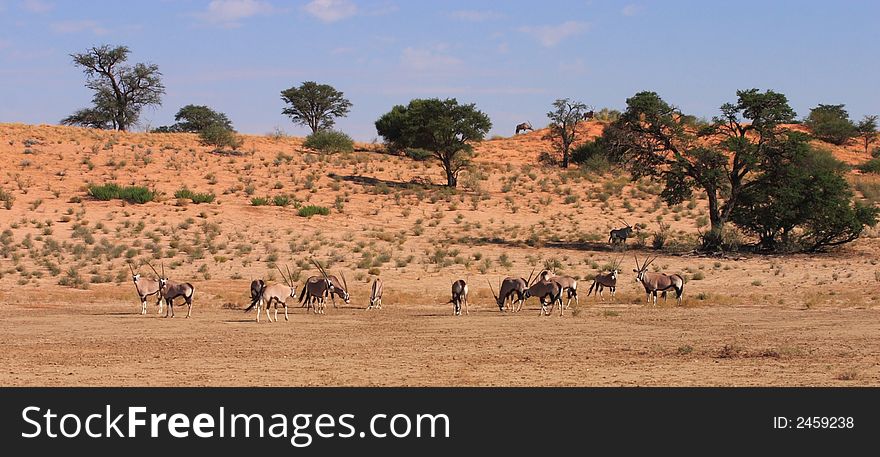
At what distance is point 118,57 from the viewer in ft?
253

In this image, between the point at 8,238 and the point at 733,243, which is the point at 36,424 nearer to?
the point at 8,238

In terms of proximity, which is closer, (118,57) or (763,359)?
(763,359)

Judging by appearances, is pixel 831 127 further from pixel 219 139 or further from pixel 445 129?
pixel 219 139

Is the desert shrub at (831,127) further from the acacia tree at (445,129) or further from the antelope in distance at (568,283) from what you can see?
the antelope in distance at (568,283)

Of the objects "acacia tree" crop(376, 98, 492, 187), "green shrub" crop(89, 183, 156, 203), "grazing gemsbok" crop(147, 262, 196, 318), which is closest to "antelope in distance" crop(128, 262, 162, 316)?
"grazing gemsbok" crop(147, 262, 196, 318)

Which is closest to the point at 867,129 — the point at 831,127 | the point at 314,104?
the point at 831,127

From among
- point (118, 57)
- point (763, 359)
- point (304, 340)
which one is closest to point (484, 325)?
point (304, 340)

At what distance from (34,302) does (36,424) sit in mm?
17584

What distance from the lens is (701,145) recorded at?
40188 millimetres

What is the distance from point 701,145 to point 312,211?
58.0ft

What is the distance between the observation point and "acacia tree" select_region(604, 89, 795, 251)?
3853 centimetres

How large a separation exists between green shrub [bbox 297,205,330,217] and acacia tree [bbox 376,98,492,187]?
1207 cm

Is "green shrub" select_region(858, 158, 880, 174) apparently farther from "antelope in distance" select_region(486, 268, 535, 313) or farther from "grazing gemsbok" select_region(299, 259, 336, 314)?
"grazing gemsbok" select_region(299, 259, 336, 314)

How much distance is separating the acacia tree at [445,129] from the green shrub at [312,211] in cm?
1207
